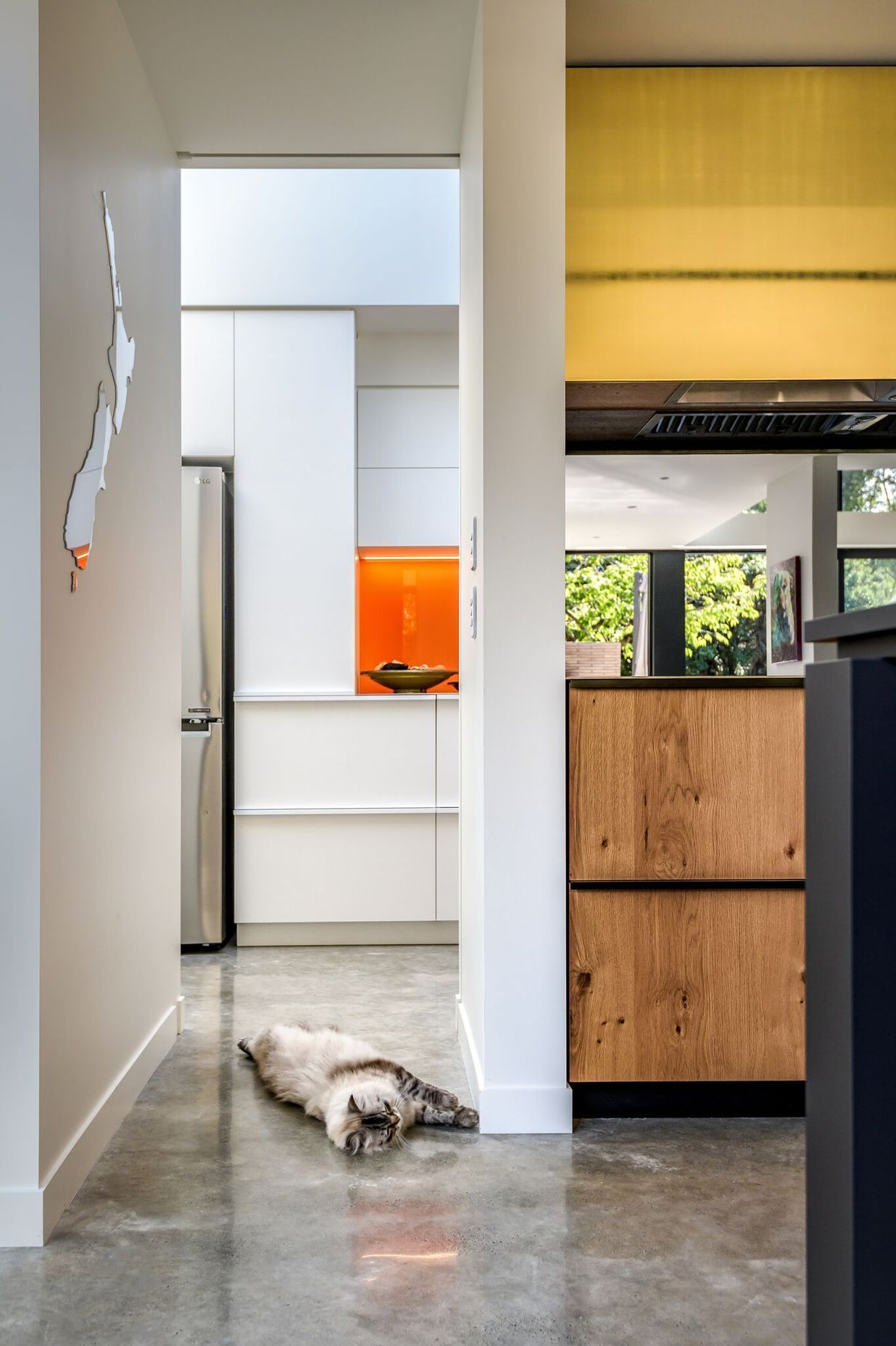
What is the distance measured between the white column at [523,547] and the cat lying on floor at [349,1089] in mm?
150

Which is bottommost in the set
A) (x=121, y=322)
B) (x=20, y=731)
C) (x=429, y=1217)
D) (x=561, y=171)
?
(x=429, y=1217)

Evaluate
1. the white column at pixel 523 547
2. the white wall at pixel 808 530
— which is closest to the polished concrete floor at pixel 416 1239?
the white column at pixel 523 547

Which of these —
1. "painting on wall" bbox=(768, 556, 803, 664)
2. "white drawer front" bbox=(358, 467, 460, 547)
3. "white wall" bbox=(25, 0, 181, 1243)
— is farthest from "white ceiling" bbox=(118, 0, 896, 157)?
"white drawer front" bbox=(358, 467, 460, 547)

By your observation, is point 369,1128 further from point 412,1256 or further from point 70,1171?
point 70,1171

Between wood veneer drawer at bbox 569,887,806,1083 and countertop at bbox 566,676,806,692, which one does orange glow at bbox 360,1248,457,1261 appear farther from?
countertop at bbox 566,676,806,692

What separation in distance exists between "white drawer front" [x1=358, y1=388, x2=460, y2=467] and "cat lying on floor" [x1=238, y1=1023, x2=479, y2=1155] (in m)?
3.09

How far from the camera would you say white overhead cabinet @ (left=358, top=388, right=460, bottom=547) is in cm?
550

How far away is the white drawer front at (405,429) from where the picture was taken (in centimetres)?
551

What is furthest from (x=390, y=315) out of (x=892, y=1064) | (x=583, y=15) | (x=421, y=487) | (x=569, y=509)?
(x=892, y=1064)

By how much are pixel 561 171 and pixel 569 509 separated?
165cm

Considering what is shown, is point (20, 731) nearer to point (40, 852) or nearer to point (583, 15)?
point (40, 852)

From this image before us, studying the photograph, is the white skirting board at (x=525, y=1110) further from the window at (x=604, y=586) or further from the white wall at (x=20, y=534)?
the window at (x=604, y=586)

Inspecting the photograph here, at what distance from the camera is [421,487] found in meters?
5.50

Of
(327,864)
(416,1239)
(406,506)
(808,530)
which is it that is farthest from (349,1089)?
(406,506)
